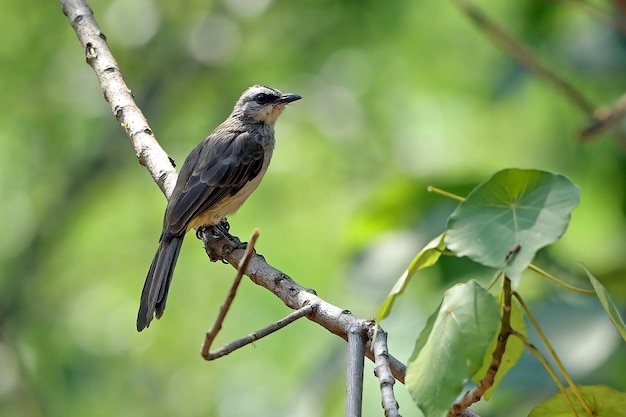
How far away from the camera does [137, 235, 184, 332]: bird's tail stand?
3.88m

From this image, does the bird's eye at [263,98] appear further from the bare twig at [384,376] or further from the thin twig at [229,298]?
the thin twig at [229,298]

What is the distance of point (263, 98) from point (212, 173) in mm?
1148

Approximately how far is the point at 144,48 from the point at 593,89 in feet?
14.8

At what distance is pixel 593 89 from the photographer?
7270 mm

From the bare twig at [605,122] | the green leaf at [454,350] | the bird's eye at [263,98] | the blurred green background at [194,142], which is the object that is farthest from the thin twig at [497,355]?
the blurred green background at [194,142]

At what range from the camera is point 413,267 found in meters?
1.89

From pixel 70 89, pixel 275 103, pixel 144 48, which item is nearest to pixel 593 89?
pixel 275 103

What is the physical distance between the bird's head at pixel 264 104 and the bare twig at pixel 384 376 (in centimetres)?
383

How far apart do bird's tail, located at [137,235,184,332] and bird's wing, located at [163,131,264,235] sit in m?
0.10

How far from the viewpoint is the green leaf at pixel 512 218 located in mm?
1708

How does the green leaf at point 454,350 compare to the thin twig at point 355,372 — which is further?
the thin twig at point 355,372

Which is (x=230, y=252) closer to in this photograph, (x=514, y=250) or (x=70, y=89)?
(x=514, y=250)

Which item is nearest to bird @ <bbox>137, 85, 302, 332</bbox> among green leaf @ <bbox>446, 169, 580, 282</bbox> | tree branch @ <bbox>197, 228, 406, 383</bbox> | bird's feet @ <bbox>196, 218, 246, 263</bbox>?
bird's feet @ <bbox>196, 218, 246, 263</bbox>

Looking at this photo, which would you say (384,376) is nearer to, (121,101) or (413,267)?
(413,267)
